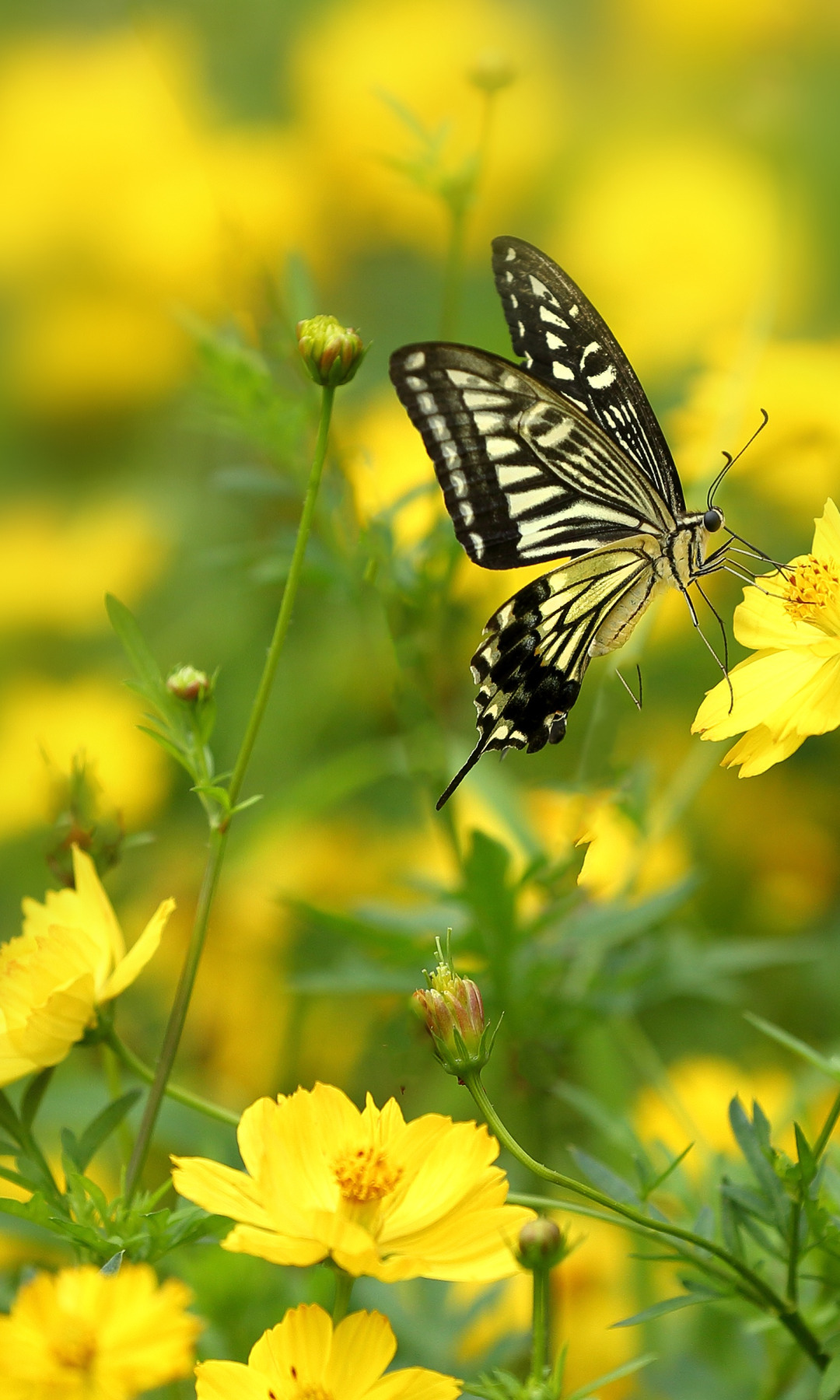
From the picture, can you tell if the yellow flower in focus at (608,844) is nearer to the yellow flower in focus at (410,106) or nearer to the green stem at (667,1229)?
the green stem at (667,1229)

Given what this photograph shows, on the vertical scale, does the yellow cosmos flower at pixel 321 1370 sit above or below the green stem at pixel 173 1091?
below

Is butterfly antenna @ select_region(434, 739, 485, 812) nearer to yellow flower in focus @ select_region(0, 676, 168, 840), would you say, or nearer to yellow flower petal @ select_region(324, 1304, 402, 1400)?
yellow flower petal @ select_region(324, 1304, 402, 1400)

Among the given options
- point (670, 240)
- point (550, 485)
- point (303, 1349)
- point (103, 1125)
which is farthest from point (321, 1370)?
point (670, 240)

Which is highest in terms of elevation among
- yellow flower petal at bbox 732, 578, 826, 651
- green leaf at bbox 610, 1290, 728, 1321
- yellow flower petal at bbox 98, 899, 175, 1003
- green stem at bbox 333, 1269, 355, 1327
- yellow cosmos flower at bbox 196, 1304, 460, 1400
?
yellow flower petal at bbox 732, 578, 826, 651

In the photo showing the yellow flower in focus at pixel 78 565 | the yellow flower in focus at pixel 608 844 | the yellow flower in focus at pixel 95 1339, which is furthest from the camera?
the yellow flower in focus at pixel 78 565

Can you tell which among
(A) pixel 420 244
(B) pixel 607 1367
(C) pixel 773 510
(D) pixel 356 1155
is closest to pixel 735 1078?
(B) pixel 607 1367

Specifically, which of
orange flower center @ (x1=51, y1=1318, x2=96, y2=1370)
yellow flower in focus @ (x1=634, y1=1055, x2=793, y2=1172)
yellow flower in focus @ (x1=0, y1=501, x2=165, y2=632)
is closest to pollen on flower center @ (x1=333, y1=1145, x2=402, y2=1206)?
orange flower center @ (x1=51, y1=1318, x2=96, y2=1370)

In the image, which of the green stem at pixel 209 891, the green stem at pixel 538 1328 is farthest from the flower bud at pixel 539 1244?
the green stem at pixel 209 891
